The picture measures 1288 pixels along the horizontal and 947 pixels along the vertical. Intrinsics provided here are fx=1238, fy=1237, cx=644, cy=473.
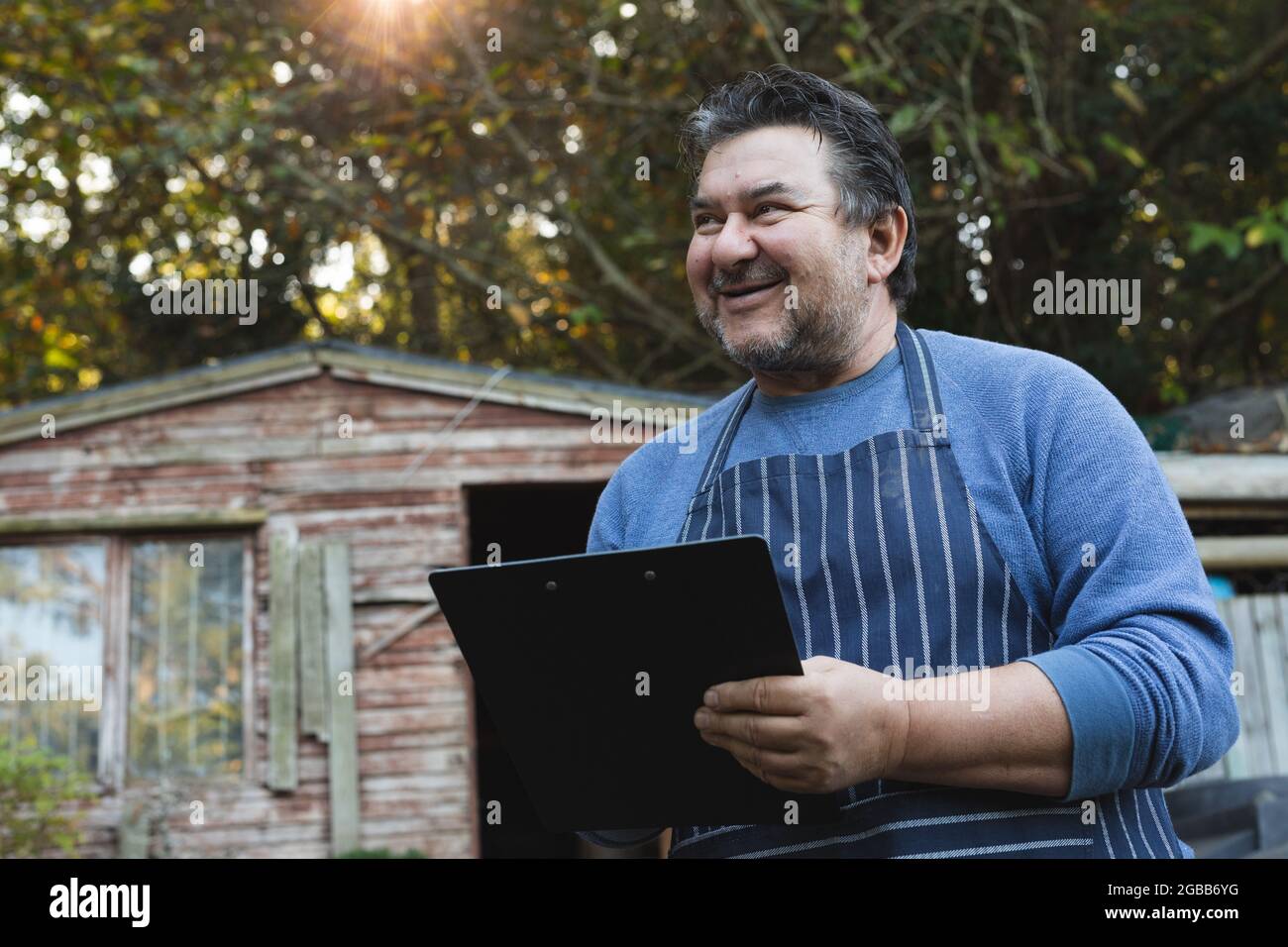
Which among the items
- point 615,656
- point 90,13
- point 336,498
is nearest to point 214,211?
point 90,13

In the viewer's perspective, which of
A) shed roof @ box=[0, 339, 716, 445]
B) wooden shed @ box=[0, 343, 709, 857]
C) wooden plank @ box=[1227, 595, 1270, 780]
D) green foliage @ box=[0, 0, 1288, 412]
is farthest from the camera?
green foliage @ box=[0, 0, 1288, 412]

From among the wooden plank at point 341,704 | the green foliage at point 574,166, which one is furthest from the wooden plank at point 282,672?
the green foliage at point 574,166

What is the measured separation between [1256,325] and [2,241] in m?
13.7

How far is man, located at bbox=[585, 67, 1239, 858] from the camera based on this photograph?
162 cm

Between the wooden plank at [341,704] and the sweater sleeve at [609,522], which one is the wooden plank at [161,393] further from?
the sweater sleeve at [609,522]

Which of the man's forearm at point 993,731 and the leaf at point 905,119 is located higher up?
the leaf at point 905,119

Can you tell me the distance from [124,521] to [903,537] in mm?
7794

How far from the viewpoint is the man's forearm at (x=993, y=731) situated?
1614 mm

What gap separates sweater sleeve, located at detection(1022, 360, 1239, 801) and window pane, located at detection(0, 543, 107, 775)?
809 centimetres

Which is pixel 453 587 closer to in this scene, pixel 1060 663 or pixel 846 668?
pixel 846 668
